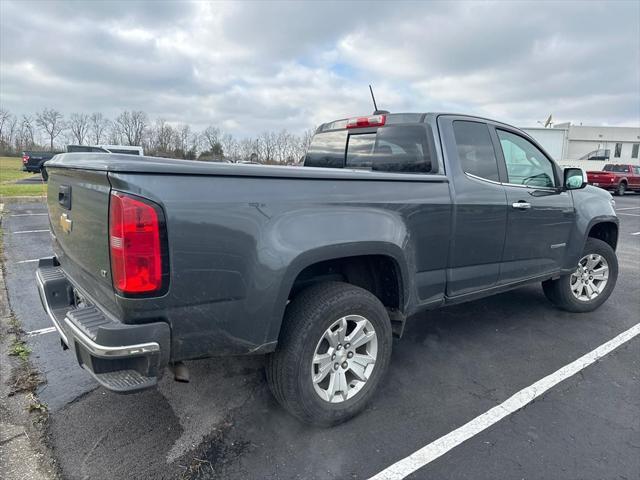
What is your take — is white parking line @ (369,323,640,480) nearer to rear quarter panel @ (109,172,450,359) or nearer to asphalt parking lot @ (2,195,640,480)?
asphalt parking lot @ (2,195,640,480)

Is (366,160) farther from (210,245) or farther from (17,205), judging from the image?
(17,205)

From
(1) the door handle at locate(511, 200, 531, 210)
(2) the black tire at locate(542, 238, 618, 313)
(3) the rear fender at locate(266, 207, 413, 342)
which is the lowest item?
(2) the black tire at locate(542, 238, 618, 313)

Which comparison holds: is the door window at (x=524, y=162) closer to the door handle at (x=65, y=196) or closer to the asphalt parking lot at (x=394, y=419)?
the asphalt parking lot at (x=394, y=419)

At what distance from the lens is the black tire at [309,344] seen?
2.46 m

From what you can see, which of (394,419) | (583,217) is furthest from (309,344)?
(583,217)

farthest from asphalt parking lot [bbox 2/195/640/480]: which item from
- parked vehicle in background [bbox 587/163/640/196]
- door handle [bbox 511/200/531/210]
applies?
parked vehicle in background [bbox 587/163/640/196]

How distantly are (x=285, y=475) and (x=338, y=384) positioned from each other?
609 mm

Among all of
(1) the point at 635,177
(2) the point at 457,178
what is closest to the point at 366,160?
(2) the point at 457,178

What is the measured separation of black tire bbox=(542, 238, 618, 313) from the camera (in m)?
4.64

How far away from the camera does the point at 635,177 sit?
80.9 ft

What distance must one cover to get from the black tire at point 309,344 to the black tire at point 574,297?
2.86m

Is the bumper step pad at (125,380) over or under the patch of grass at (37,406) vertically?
over

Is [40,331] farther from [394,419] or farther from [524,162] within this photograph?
[524,162]

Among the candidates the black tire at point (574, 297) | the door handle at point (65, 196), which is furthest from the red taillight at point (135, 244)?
the black tire at point (574, 297)
